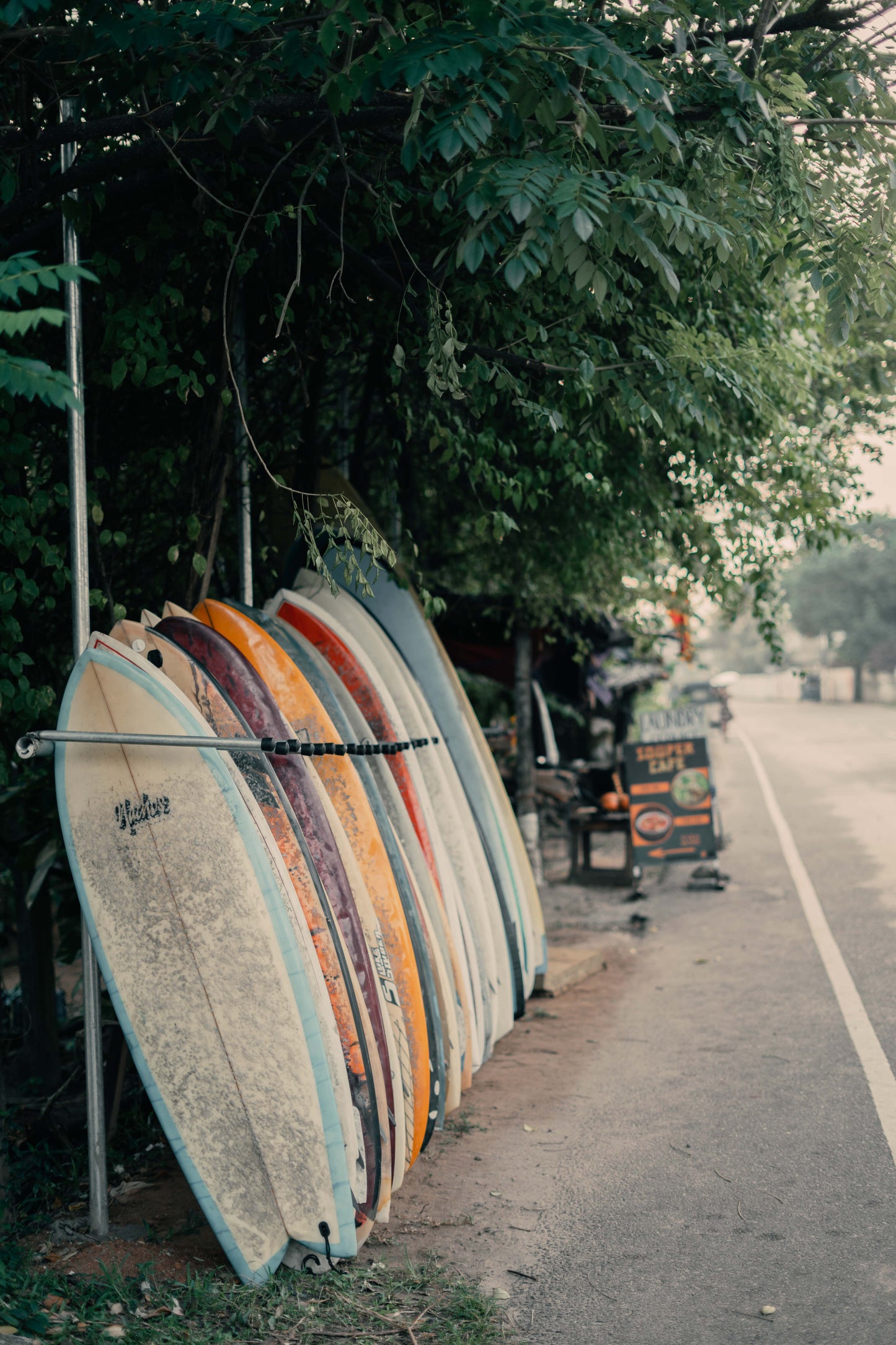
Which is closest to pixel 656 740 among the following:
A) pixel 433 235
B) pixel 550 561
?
pixel 550 561

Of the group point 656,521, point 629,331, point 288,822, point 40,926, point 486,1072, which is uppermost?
point 629,331

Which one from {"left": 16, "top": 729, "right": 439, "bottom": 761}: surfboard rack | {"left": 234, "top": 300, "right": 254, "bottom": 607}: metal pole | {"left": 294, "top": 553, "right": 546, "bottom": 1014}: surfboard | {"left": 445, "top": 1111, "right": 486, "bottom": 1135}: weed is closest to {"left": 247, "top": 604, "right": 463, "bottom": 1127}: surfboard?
{"left": 445, "top": 1111, "right": 486, "bottom": 1135}: weed

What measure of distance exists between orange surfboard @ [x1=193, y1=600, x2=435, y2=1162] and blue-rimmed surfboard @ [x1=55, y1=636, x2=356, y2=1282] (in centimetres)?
63

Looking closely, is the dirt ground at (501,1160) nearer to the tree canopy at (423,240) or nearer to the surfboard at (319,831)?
the surfboard at (319,831)

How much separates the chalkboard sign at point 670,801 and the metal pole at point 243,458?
5.28m

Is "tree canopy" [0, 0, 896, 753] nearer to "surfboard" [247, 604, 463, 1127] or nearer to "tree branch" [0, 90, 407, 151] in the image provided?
"tree branch" [0, 90, 407, 151]

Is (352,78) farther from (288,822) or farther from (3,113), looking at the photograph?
(288,822)

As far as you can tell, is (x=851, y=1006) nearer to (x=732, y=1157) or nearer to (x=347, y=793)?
(x=732, y=1157)

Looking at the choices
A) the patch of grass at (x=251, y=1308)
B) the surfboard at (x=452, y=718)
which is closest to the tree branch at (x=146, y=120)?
the surfboard at (x=452, y=718)

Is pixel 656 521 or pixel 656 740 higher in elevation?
pixel 656 521

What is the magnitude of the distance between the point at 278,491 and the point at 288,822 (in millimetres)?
1998

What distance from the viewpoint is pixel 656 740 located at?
9.49 meters

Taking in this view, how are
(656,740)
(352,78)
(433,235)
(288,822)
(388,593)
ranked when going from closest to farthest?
(352,78) < (288,822) < (433,235) < (388,593) < (656,740)

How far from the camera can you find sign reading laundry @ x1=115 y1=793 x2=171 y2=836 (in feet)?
11.4
